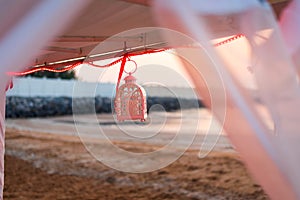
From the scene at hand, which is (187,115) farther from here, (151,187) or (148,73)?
(148,73)

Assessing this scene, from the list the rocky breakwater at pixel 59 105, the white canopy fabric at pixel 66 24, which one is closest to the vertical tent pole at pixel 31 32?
the white canopy fabric at pixel 66 24

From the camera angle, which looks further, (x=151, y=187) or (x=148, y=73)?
(x=151, y=187)

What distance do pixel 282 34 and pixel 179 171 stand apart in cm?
483

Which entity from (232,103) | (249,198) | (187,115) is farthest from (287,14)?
(187,115)

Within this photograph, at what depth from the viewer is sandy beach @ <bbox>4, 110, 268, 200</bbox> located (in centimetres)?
480

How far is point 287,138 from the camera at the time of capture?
0.91 meters

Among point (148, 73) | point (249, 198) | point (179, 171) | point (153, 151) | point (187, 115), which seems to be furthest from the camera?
point (187, 115)

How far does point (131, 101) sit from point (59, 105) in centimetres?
881

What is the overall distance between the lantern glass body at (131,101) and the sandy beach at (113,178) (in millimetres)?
2318

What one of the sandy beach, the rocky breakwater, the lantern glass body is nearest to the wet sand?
the sandy beach

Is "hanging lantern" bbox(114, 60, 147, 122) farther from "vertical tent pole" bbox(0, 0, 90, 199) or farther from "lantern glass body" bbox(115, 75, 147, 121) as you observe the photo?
"vertical tent pole" bbox(0, 0, 90, 199)

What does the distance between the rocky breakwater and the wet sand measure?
280 cm

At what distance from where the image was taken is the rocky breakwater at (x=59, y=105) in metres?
9.70

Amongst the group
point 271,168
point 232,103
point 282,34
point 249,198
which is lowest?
point 249,198
